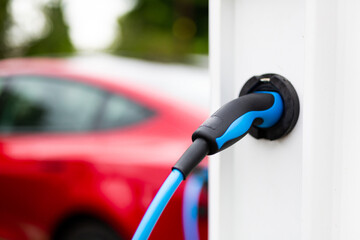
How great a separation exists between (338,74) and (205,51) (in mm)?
18059

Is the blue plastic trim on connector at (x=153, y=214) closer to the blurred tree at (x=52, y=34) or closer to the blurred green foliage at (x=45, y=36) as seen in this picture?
the blurred green foliage at (x=45, y=36)

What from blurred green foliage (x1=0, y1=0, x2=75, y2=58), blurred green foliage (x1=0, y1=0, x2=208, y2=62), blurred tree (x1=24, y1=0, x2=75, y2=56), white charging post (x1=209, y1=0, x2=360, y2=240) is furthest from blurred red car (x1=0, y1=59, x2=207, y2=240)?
blurred green foliage (x1=0, y1=0, x2=208, y2=62)

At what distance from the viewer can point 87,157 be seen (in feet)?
8.69

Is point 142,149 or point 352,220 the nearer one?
point 352,220

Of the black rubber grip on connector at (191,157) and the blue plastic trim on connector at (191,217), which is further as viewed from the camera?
the blue plastic trim on connector at (191,217)

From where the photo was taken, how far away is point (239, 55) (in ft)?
2.53

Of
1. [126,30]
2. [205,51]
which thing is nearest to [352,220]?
[205,51]

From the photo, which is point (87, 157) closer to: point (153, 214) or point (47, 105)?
point (47, 105)

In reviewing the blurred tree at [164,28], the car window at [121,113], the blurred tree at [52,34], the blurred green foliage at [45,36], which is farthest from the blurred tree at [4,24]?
the car window at [121,113]

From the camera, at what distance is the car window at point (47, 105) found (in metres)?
2.95

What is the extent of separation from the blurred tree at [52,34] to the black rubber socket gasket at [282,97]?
13.5 metres

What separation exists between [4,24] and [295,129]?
1290 centimetres

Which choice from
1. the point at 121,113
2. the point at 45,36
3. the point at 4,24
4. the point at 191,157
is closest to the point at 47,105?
the point at 121,113

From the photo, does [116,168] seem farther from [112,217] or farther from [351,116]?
[351,116]
